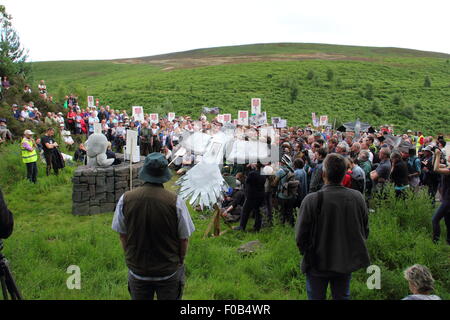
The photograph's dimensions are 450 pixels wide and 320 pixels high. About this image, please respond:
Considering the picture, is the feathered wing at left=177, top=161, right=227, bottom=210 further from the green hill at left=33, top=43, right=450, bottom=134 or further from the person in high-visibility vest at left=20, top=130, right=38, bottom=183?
the green hill at left=33, top=43, right=450, bottom=134

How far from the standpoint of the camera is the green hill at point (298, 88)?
37.8m

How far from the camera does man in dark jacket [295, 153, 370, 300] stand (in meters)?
3.32

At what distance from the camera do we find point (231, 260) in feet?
20.3

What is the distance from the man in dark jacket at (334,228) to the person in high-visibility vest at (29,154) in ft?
33.3

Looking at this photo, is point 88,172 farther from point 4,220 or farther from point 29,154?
point 4,220

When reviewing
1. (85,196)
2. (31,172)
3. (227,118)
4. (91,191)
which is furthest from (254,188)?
(227,118)

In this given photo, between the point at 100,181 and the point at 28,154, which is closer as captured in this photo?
the point at 100,181

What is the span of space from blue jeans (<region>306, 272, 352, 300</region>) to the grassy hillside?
5.31ft

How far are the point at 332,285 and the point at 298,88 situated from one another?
137ft

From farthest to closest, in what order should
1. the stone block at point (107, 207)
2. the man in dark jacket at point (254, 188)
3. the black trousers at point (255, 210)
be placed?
the stone block at point (107, 207), the black trousers at point (255, 210), the man in dark jacket at point (254, 188)

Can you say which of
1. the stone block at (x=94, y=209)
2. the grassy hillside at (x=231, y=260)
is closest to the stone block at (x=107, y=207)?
the stone block at (x=94, y=209)

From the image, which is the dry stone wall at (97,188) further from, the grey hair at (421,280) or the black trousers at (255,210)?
the grey hair at (421,280)

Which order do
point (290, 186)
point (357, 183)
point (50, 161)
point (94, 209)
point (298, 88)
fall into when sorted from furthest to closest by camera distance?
point (298, 88) → point (50, 161) → point (94, 209) → point (290, 186) → point (357, 183)

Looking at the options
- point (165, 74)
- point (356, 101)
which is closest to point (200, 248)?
point (356, 101)
